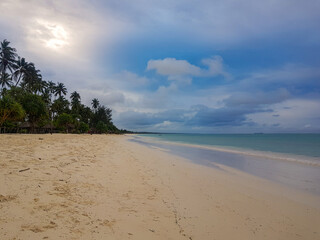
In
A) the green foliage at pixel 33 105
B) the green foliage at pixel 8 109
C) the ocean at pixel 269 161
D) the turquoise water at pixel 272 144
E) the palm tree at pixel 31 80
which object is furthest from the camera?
the palm tree at pixel 31 80

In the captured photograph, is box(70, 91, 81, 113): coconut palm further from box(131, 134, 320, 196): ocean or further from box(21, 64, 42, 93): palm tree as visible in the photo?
box(131, 134, 320, 196): ocean

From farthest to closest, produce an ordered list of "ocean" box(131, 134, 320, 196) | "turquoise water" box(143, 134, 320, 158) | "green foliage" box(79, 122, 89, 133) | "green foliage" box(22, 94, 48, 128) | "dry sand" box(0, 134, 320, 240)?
1. "green foliage" box(79, 122, 89, 133)
2. "green foliage" box(22, 94, 48, 128)
3. "turquoise water" box(143, 134, 320, 158)
4. "ocean" box(131, 134, 320, 196)
5. "dry sand" box(0, 134, 320, 240)

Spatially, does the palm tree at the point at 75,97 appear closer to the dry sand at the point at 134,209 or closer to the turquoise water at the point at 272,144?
the turquoise water at the point at 272,144

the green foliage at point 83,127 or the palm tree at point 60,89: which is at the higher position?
the palm tree at point 60,89

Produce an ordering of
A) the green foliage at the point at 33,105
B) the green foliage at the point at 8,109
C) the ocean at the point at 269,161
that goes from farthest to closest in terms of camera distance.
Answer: the green foliage at the point at 33,105 < the green foliage at the point at 8,109 < the ocean at the point at 269,161

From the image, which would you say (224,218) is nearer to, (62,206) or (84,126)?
(62,206)

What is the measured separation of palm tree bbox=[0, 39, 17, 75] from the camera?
41625 millimetres

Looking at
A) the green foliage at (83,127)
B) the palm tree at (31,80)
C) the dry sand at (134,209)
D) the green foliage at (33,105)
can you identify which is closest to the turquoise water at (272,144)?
the dry sand at (134,209)

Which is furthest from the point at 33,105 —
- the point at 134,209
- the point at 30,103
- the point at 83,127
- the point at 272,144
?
the point at 272,144

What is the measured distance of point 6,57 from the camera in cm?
4191

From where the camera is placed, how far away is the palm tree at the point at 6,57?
137 feet

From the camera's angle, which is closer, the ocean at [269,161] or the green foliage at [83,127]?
the ocean at [269,161]

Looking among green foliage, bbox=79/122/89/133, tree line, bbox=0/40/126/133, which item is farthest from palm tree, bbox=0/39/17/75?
green foliage, bbox=79/122/89/133

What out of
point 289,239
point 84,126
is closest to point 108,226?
point 289,239
